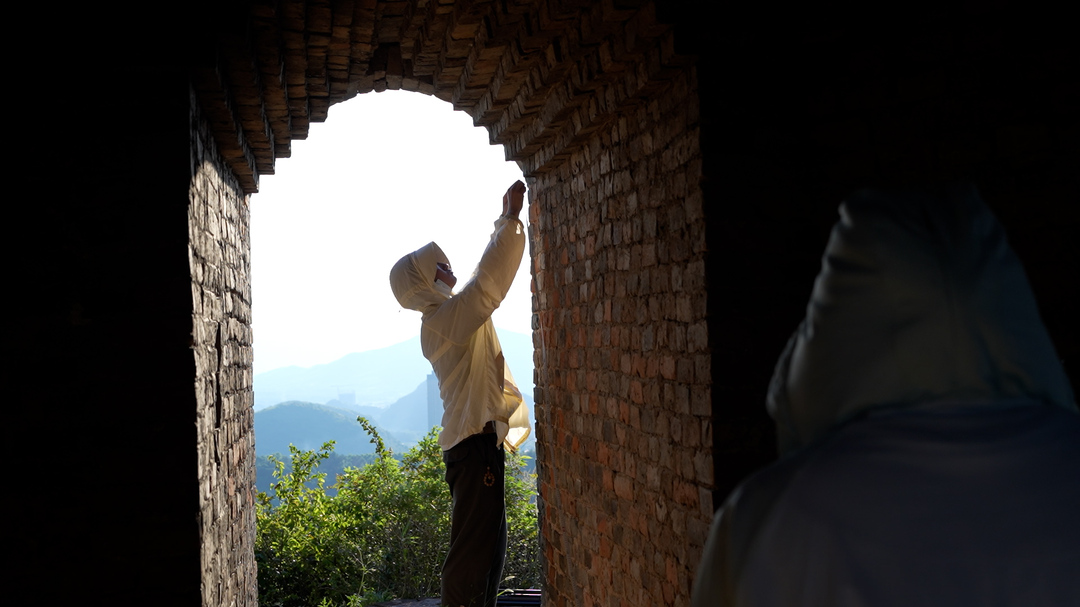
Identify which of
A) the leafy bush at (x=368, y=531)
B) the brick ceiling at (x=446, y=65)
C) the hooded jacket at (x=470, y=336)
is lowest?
the leafy bush at (x=368, y=531)

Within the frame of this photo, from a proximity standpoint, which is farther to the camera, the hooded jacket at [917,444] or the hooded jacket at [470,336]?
the hooded jacket at [470,336]

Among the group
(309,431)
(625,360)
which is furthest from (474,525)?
(309,431)

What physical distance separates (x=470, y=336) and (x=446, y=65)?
66.9 inches

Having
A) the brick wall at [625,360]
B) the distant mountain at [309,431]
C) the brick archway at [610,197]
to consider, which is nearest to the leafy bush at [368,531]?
the distant mountain at [309,431]

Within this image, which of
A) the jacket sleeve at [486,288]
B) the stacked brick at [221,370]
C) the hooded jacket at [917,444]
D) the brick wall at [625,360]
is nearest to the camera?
the hooded jacket at [917,444]

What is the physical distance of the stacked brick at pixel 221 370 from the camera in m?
2.91

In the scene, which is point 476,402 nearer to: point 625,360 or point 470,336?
point 470,336

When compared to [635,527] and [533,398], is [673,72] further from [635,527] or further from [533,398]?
[533,398]

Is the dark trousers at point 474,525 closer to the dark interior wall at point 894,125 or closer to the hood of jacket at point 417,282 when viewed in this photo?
the hood of jacket at point 417,282

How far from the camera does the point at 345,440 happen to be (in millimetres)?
9078

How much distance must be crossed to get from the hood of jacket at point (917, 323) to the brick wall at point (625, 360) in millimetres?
1690

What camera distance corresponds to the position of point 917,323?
1115mm

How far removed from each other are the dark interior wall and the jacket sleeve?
6.70 feet

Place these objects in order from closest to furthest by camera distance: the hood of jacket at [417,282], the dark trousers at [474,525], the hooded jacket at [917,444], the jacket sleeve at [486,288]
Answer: the hooded jacket at [917,444]
the jacket sleeve at [486,288]
the dark trousers at [474,525]
the hood of jacket at [417,282]
